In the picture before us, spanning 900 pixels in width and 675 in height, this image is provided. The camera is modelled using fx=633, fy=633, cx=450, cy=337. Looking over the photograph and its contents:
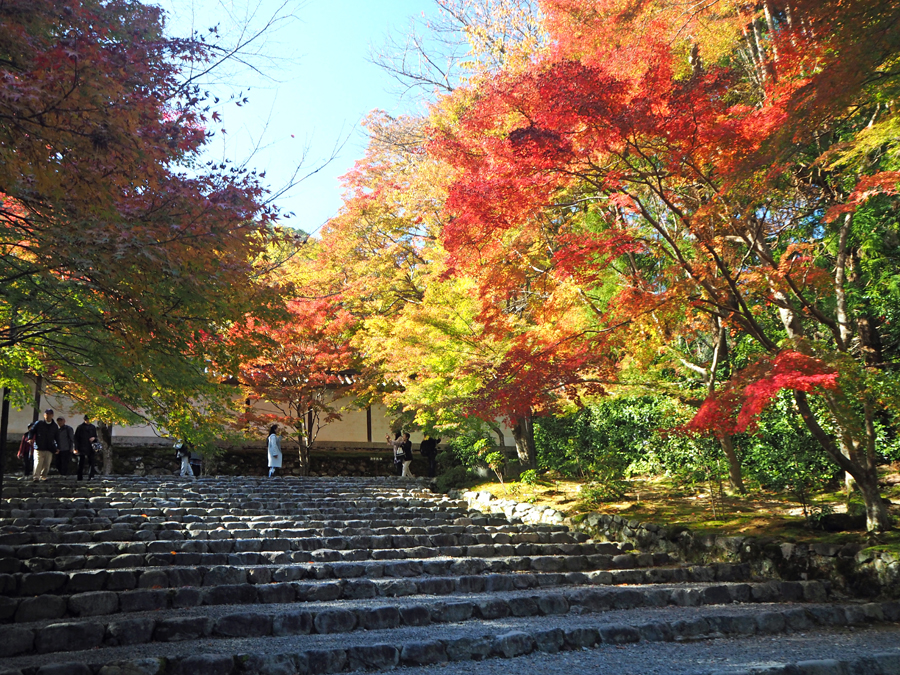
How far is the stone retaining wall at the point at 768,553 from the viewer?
702 centimetres

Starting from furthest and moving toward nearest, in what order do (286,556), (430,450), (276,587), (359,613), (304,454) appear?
(304,454), (430,450), (286,556), (276,587), (359,613)

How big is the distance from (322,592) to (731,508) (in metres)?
6.82

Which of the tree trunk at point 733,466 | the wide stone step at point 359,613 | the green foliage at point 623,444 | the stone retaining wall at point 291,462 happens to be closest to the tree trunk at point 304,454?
the stone retaining wall at point 291,462

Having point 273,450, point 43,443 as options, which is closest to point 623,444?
point 273,450

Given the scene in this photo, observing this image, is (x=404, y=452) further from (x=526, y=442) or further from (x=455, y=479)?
(x=526, y=442)

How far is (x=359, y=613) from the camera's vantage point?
5.54 metres

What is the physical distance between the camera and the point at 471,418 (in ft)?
51.8

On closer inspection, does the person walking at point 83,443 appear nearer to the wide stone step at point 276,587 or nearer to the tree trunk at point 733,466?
the wide stone step at point 276,587

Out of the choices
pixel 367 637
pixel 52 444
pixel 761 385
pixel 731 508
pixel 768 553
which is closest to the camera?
pixel 367 637

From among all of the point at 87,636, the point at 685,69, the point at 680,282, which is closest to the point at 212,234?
the point at 87,636

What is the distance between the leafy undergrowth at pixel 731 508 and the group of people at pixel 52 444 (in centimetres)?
921

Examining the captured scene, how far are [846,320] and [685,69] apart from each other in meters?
5.21

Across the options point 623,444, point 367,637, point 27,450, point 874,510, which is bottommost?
point 367,637

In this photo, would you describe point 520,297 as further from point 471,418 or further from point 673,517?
point 673,517
